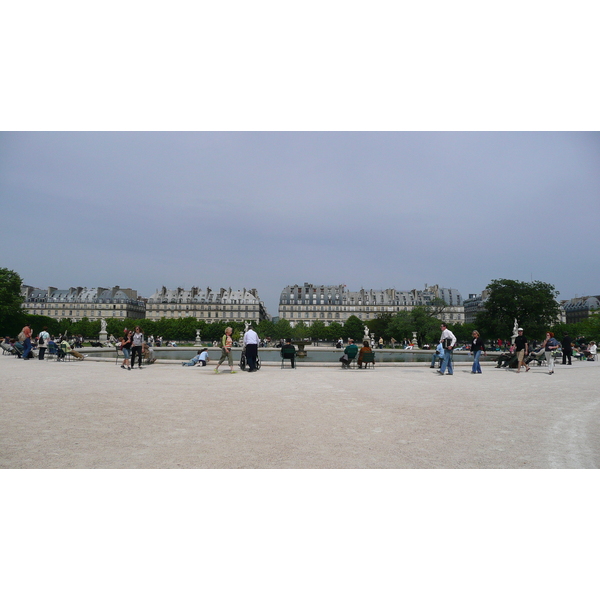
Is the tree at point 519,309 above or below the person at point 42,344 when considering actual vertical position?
above

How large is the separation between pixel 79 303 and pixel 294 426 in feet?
→ 429

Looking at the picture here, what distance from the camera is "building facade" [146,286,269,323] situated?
119 meters

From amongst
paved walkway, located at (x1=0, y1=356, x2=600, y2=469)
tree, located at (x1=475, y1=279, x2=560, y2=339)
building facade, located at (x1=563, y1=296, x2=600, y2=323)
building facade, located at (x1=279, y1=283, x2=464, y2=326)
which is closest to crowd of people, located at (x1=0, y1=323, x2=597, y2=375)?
paved walkway, located at (x1=0, y1=356, x2=600, y2=469)

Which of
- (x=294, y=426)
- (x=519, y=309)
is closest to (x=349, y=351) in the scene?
(x=294, y=426)

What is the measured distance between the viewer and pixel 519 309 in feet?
158

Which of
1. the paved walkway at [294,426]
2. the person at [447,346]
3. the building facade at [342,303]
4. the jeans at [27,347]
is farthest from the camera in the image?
the building facade at [342,303]

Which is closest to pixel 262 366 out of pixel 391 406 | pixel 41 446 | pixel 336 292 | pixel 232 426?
pixel 391 406

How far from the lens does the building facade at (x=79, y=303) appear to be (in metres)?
122

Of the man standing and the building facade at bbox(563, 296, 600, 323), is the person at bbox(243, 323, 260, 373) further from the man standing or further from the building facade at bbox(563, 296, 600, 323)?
the building facade at bbox(563, 296, 600, 323)

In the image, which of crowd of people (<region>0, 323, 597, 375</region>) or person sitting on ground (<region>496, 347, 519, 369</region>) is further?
person sitting on ground (<region>496, 347, 519, 369</region>)

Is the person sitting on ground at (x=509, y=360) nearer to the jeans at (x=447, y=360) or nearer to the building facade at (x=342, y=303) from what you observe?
the jeans at (x=447, y=360)

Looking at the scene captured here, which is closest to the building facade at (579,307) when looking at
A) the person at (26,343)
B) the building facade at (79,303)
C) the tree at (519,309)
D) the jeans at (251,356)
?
the tree at (519,309)

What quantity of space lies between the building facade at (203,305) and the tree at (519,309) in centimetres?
7615

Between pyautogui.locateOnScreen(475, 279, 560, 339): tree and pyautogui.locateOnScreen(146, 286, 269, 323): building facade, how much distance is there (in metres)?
76.2
